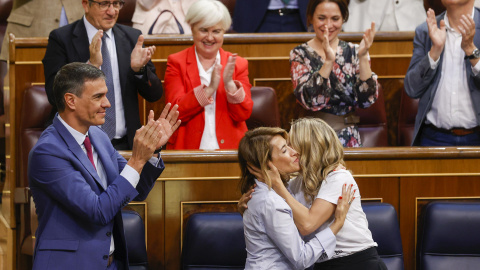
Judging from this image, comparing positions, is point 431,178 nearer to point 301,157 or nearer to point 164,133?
point 301,157

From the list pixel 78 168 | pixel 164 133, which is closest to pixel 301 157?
pixel 164 133

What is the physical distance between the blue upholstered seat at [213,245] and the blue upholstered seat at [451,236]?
501 mm

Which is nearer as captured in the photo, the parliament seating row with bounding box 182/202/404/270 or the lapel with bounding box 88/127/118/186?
the lapel with bounding box 88/127/118/186

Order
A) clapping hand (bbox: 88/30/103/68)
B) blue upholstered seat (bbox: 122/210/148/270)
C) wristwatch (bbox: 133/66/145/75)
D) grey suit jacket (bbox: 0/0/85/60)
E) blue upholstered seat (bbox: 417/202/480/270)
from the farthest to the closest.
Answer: grey suit jacket (bbox: 0/0/85/60) < wristwatch (bbox: 133/66/145/75) < clapping hand (bbox: 88/30/103/68) < blue upholstered seat (bbox: 417/202/480/270) < blue upholstered seat (bbox: 122/210/148/270)

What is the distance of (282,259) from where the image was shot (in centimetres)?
164

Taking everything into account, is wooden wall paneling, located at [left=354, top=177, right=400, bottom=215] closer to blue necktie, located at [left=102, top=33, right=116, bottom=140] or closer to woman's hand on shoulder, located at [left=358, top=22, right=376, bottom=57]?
woman's hand on shoulder, located at [left=358, top=22, right=376, bottom=57]

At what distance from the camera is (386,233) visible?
6.32 feet

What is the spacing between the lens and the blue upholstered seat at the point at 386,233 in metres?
1.92

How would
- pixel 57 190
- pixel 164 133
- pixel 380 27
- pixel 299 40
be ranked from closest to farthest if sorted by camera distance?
pixel 57 190, pixel 164 133, pixel 299 40, pixel 380 27

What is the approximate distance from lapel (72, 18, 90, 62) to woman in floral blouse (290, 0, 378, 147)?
26.1 inches

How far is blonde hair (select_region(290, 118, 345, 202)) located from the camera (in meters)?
1.71

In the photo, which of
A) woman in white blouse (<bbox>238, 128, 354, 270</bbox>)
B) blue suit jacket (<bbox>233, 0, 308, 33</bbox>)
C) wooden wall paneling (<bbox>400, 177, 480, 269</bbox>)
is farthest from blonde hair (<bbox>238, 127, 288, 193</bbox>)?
blue suit jacket (<bbox>233, 0, 308, 33</bbox>)

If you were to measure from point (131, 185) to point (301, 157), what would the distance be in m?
0.42

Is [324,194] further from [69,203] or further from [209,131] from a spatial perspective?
[209,131]
